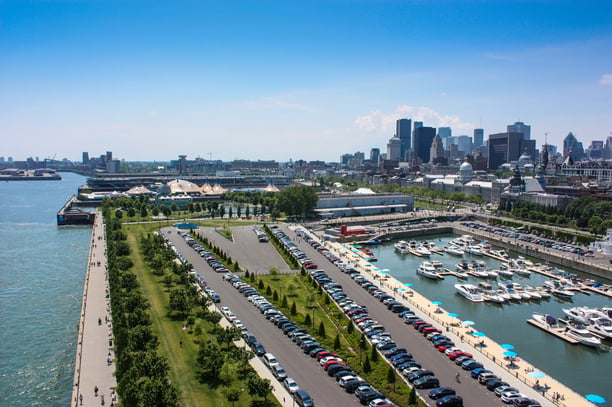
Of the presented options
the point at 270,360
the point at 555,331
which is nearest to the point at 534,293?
the point at 555,331

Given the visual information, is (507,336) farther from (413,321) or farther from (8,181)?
(8,181)

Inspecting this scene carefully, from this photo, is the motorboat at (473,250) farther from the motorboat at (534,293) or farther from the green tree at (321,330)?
the green tree at (321,330)

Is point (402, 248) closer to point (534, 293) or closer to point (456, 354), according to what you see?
point (534, 293)

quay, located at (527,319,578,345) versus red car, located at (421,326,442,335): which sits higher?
red car, located at (421,326,442,335)

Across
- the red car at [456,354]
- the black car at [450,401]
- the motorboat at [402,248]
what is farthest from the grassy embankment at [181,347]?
the motorboat at [402,248]

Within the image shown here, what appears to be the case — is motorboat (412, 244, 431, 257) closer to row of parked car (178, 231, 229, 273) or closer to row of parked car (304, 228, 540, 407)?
row of parked car (304, 228, 540, 407)

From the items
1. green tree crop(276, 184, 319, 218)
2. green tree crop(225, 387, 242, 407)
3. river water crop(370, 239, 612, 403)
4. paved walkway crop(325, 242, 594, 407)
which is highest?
green tree crop(276, 184, 319, 218)

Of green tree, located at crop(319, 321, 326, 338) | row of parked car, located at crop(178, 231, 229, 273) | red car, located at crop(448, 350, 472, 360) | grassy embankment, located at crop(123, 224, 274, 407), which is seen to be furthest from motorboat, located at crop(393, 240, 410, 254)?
red car, located at crop(448, 350, 472, 360)
